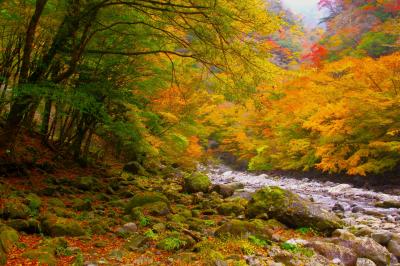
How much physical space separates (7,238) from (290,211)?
18.5ft

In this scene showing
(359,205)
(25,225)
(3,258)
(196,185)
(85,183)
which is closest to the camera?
(3,258)

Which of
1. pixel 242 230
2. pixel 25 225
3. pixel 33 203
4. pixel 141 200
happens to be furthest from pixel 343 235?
pixel 33 203

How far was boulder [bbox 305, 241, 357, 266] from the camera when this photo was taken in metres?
5.84

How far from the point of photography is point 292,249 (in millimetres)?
6020

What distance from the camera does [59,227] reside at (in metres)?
5.73

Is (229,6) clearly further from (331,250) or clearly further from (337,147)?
(337,147)

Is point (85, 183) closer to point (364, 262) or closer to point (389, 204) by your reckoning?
point (364, 262)

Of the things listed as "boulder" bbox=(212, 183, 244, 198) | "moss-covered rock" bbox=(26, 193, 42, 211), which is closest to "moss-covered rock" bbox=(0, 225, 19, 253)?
"moss-covered rock" bbox=(26, 193, 42, 211)

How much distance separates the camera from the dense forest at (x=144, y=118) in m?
5.83

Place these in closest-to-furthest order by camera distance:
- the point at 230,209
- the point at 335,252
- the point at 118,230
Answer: the point at 335,252, the point at 118,230, the point at 230,209

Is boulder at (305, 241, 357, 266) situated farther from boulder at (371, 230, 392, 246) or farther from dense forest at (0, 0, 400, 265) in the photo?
boulder at (371, 230, 392, 246)

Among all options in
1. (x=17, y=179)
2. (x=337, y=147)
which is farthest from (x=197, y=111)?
(x=17, y=179)

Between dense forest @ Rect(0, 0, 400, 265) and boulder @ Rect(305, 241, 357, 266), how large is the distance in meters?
0.06

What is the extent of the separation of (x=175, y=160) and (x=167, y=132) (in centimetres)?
390
